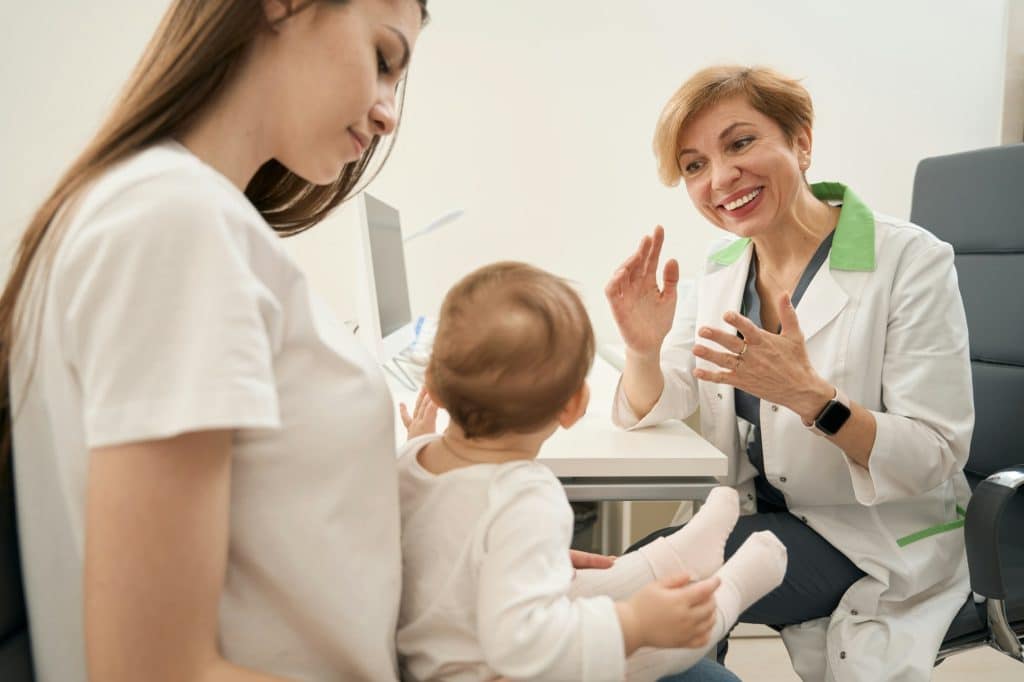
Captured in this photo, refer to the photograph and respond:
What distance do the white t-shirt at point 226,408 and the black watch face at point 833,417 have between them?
81 centimetres

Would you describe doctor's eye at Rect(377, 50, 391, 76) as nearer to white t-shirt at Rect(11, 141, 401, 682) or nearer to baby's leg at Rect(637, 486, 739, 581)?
white t-shirt at Rect(11, 141, 401, 682)

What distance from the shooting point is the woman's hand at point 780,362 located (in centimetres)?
122

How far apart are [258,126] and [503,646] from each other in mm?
509

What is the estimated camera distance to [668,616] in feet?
2.29

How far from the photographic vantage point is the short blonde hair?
150cm

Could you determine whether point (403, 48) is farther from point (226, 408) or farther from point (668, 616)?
point (668, 616)

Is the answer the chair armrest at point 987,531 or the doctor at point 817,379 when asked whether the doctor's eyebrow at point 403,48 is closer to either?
the doctor at point 817,379

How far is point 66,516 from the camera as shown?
569 millimetres

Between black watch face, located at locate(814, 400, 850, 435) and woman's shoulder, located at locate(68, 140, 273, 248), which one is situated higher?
woman's shoulder, located at locate(68, 140, 273, 248)

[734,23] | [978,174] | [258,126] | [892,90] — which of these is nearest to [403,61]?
[258,126]

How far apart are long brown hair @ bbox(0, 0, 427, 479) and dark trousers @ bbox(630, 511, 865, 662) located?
112 centimetres

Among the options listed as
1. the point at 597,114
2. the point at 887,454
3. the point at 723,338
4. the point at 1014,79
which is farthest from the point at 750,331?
the point at 1014,79

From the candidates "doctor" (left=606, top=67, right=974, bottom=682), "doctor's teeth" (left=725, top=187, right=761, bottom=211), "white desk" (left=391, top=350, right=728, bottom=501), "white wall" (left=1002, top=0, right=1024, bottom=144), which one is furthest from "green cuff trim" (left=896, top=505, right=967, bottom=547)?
"white wall" (left=1002, top=0, right=1024, bottom=144)

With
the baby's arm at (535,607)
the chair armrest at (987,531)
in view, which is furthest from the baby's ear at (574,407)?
the chair armrest at (987,531)
